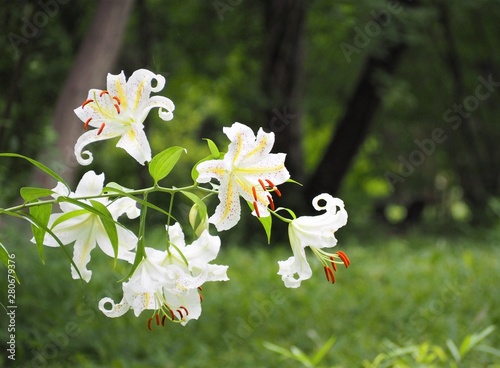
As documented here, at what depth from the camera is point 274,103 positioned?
8148mm

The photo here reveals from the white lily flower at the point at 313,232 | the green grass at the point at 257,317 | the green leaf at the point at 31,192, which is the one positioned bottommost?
the green grass at the point at 257,317

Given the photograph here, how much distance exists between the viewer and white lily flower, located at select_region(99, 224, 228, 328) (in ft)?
3.92

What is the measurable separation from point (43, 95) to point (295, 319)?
9.73 ft

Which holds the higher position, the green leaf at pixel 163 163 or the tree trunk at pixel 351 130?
the green leaf at pixel 163 163

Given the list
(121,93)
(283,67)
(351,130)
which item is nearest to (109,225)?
(121,93)

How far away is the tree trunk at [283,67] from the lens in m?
8.09

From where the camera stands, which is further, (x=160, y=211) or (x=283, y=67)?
(x=283, y=67)

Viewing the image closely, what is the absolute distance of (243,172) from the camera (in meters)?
1.18

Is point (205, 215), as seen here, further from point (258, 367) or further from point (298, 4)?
point (298, 4)

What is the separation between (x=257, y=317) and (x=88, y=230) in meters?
3.25

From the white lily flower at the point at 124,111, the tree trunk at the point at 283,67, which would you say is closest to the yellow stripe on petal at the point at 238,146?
the white lily flower at the point at 124,111

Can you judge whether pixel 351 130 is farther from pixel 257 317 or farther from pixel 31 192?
pixel 31 192

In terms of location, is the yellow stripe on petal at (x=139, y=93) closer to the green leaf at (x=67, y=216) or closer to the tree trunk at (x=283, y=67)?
the green leaf at (x=67, y=216)

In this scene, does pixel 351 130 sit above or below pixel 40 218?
below
